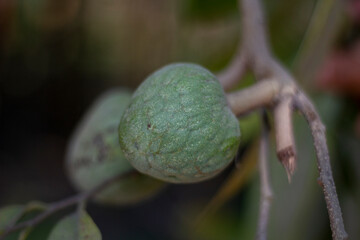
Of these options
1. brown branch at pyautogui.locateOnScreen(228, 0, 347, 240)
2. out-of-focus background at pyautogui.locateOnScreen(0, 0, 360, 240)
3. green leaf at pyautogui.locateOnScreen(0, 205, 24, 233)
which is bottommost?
out-of-focus background at pyautogui.locateOnScreen(0, 0, 360, 240)

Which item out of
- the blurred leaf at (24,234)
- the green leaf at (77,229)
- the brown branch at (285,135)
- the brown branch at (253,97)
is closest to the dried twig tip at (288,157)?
the brown branch at (285,135)

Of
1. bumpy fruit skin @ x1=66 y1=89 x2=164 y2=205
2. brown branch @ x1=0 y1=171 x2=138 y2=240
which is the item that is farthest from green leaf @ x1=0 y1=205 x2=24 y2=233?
bumpy fruit skin @ x1=66 y1=89 x2=164 y2=205

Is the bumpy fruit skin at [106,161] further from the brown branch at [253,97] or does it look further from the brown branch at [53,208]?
the brown branch at [253,97]

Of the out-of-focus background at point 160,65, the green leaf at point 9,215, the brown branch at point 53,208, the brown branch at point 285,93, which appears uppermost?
the brown branch at point 285,93

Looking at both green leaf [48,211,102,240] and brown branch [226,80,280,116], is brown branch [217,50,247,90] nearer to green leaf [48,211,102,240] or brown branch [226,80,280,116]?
brown branch [226,80,280,116]

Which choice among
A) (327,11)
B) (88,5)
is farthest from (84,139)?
(88,5)

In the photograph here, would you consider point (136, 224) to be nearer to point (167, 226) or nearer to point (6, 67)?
point (167, 226)
